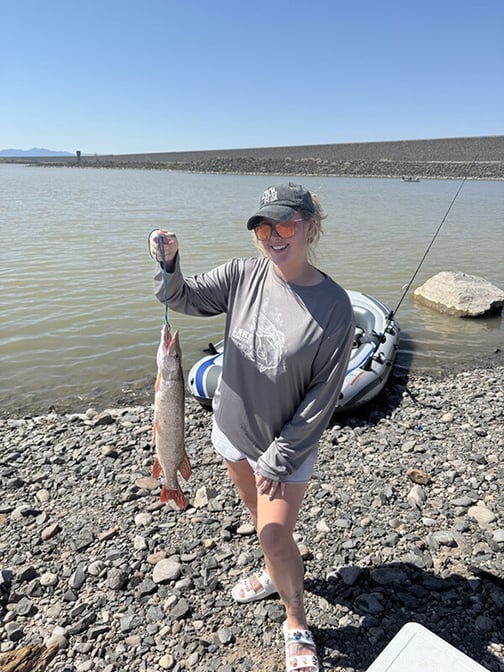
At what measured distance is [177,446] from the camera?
3.11 m

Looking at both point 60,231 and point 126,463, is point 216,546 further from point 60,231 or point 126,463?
point 60,231

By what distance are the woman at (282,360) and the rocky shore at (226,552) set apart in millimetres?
601

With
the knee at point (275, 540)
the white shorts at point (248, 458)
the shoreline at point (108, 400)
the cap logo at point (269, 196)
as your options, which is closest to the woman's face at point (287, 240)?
the cap logo at point (269, 196)

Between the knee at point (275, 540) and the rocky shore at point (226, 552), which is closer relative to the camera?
the knee at point (275, 540)

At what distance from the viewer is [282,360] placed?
8.21 ft

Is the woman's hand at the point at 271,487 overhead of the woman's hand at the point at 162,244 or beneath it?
beneath

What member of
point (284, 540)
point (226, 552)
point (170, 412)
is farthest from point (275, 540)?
point (226, 552)

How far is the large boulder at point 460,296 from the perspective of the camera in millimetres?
11258

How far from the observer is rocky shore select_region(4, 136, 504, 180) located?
7075 centimetres

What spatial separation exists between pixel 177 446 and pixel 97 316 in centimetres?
832

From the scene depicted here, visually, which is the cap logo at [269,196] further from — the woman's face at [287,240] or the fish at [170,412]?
the fish at [170,412]

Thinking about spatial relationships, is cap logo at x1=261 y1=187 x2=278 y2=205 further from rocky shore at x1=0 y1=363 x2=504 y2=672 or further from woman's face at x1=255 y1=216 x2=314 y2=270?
→ rocky shore at x1=0 y1=363 x2=504 y2=672

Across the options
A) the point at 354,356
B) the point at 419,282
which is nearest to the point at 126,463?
the point at 354,356

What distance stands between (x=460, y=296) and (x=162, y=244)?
10.2 meters
